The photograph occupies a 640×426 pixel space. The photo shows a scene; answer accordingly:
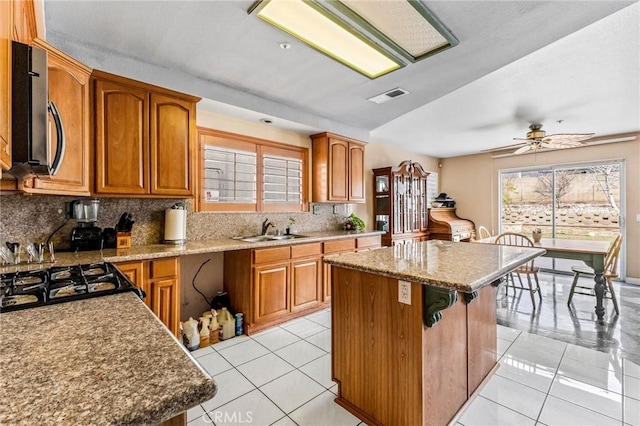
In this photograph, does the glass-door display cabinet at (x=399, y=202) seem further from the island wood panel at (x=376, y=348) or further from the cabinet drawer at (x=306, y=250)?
the island wood panel at (x=376, y=348)

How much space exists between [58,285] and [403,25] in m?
2.58

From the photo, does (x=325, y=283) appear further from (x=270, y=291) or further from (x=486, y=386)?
(x=486, y=386)

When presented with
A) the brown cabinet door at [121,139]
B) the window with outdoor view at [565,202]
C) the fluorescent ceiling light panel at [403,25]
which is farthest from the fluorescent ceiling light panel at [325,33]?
the window with outdoor view at [565,202]

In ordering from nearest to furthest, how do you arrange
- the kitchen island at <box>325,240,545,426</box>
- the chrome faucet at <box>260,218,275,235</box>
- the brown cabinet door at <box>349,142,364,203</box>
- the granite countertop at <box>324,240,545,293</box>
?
the granite countertop at <box>324,240,545,293</box> < the kitchen island at <box>325,240,545,426</box> < the chrome faucet at <box>260,218,275,235</box> < the brown cabinet door at <box>349,142,364,203</box>

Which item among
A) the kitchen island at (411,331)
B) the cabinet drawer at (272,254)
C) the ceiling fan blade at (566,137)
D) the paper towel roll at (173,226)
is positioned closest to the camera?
the kitchen island at (411,331)

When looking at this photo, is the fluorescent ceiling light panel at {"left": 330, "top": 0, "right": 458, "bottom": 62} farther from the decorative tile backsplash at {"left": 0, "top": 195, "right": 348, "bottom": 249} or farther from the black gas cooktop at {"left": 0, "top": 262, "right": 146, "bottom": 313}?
the decorative tile backsplash at {"left": 0, "top": 195, "right": 348, "bottom": 249}

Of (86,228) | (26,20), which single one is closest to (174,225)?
(86,228)

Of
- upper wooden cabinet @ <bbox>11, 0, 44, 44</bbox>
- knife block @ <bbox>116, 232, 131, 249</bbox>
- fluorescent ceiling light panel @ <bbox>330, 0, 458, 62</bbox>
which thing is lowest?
knife block @ <bbox>116, 232, 131, 249</bbox>

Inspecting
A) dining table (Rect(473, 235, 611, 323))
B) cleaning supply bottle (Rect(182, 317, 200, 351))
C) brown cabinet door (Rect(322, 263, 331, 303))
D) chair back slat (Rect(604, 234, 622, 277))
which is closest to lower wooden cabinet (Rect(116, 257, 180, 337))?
cleaning supply bottle (Rect(182, 317, 200, 351))

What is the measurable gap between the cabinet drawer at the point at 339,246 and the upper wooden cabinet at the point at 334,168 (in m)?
0.62

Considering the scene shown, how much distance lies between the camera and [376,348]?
1.67m

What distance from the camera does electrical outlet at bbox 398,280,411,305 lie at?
5.00 feet

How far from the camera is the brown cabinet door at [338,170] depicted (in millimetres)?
3959

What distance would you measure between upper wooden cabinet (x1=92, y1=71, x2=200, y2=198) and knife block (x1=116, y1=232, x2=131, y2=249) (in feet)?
1.23
